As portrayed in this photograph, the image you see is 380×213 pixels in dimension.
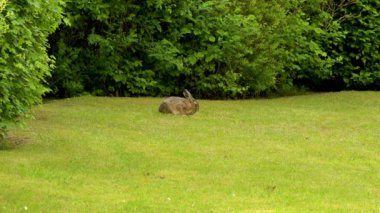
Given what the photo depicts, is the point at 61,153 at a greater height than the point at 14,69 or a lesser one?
lesser

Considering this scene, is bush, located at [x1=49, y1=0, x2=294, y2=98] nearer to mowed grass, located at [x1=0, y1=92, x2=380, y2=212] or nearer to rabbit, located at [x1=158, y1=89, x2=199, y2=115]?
mowed grass, located at [x1=0, y1=92, x2=380, y2=212]

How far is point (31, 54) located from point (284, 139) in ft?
12.9

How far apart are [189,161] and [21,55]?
2.41 metres

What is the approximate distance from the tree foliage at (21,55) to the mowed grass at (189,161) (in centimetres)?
56

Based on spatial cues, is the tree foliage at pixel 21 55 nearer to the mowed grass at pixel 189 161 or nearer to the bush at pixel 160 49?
the mowed grass at pixel 189 161

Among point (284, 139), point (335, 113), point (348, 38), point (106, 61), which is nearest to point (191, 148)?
point (284, 139)

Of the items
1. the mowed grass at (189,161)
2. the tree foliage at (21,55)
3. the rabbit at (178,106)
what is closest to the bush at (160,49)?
the mowed grass at (189,161)

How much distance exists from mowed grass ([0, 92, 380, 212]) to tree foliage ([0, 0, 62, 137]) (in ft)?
1.85

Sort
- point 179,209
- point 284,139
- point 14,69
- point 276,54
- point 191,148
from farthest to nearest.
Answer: point 276,54 → point 284,139 → point 191,148 → point 14,69 → point 179,209

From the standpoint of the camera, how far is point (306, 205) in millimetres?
7984

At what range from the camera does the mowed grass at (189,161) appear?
25.9 feet

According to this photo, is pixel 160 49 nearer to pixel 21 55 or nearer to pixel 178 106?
pixel 178 106

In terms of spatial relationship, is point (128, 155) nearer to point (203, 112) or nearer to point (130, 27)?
point (203, 112)

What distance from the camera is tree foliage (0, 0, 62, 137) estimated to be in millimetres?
9531
